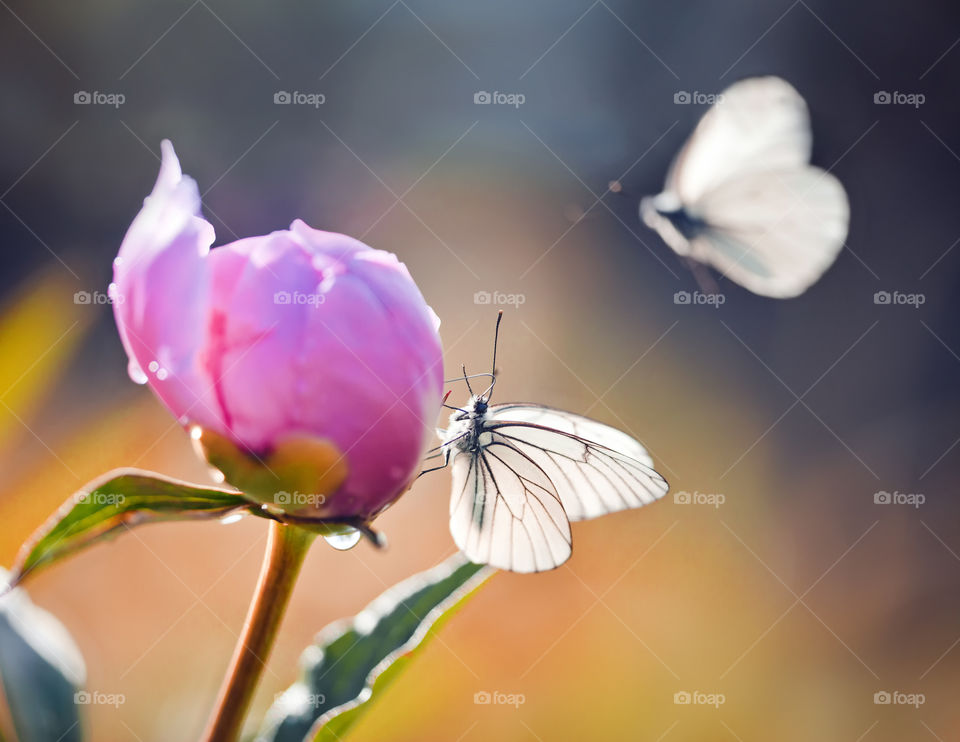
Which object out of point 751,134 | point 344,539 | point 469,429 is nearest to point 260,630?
point 344,539

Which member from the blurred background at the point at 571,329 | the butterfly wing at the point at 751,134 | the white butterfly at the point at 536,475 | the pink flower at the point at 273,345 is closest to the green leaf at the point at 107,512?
the pink flower at the point at 273,345

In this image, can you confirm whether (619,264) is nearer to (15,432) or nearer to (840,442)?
(840,442)

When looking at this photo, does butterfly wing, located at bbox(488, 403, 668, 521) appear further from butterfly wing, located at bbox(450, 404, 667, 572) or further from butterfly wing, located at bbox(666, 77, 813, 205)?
butterfly wing, located at bbox(666, 77, 813, 205)

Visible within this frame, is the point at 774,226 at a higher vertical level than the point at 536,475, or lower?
higher

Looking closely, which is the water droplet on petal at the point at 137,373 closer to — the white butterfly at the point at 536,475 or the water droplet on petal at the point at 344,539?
the water droplet on petal at the point at 344,539

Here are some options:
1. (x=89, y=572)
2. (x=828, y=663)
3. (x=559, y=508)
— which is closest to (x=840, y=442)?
(x=828, y=663)

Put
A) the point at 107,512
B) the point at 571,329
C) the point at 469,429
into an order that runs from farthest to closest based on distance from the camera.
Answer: the point at 571,329, the point at 469,429, the point at 107,512

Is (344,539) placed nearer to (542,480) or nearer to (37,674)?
(37,674)
